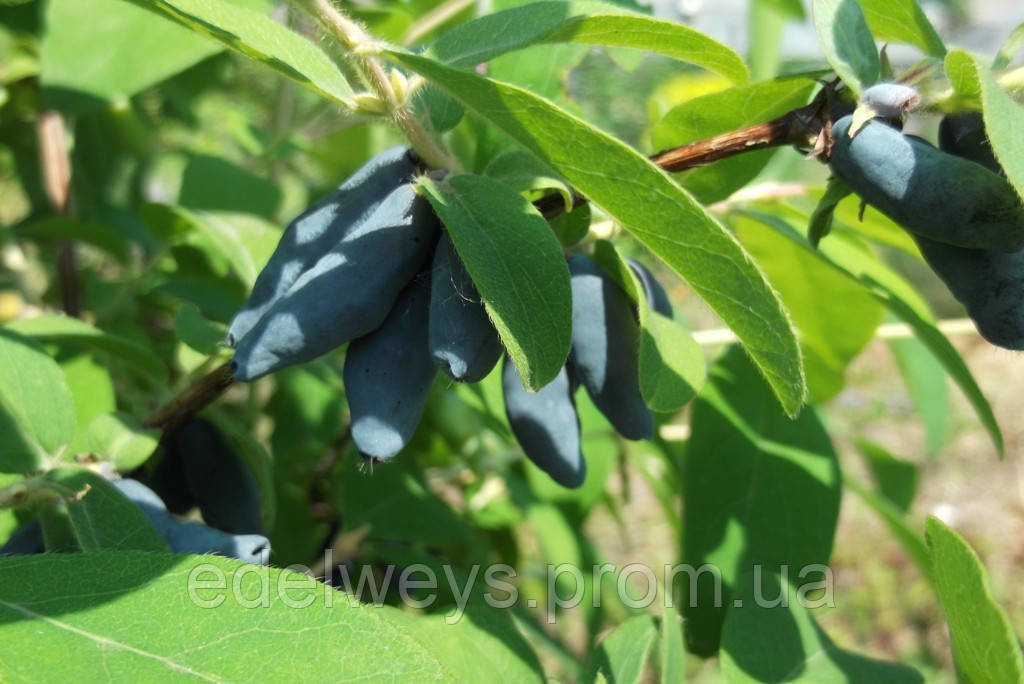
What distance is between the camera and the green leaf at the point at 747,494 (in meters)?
1.07

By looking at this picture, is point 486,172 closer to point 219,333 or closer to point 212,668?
point 219,333

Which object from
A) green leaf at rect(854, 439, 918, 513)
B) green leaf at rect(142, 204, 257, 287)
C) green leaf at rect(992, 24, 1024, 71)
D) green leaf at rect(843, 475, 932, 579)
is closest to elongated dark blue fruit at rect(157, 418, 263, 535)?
green leaf at rect(142, 204, 257, 287)

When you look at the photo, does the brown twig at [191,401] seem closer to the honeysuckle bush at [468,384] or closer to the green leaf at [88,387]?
the honeysuckle bush at [468,384]


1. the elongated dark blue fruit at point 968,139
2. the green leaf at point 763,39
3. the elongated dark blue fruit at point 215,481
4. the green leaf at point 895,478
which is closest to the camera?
the elongated dark blue fruit at point 968,139

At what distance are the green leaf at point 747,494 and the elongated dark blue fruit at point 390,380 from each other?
529 millimetres

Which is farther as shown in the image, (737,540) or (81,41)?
(81,41)

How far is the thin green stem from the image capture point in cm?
66

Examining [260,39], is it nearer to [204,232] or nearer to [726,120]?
[726,120]

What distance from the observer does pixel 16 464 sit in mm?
796

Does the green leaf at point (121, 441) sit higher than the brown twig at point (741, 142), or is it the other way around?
the brown twig at point (741, 142)

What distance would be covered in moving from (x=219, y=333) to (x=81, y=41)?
59cm

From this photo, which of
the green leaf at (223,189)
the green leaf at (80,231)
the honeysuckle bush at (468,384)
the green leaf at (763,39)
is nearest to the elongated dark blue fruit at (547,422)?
the honeysuckle bush at (468,384)

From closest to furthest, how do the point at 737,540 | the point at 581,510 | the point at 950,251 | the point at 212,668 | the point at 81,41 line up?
the point at 212,668
the point at 950,251
the point at 737,540
the point at 81,41
the point at 581,510


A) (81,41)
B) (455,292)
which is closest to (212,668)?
(455,292)
